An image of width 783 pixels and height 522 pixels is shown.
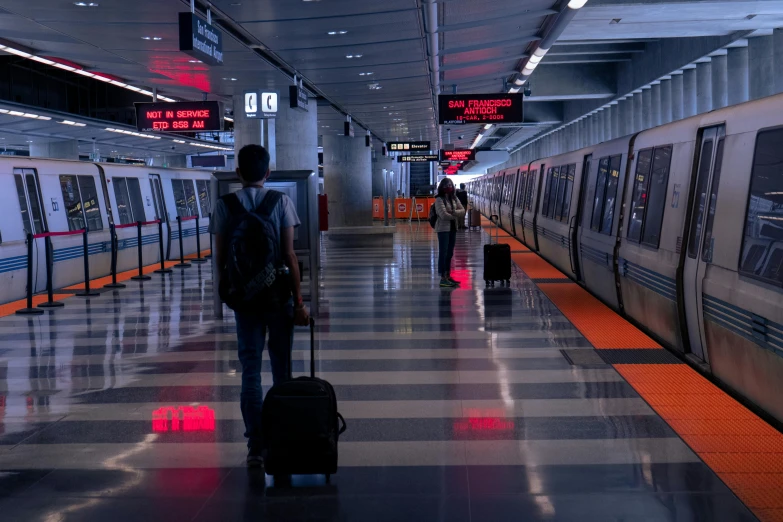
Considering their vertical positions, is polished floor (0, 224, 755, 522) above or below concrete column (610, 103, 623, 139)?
below

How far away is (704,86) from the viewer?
23062mm

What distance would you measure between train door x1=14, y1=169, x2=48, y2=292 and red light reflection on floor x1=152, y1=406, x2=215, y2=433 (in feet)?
29.9

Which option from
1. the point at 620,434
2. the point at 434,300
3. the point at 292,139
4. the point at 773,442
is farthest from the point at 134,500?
the point at 292,139

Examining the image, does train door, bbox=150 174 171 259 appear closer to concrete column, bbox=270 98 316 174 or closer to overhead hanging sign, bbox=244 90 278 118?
concrete column, bbox=270 98 316 174

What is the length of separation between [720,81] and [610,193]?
11.0 meters

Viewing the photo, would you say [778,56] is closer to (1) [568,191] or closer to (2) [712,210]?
(1) [568,191]

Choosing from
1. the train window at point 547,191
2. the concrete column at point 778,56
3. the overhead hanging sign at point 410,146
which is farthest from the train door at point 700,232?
the overhead hanging sign at point 410,146

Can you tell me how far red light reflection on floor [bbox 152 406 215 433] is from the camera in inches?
252

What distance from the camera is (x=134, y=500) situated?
4.91 metres

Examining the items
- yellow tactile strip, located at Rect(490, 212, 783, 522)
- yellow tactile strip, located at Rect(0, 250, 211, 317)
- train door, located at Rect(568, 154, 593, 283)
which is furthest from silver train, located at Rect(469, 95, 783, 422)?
yellow tactile strip, located at Rect(0, 250, 211, 317)

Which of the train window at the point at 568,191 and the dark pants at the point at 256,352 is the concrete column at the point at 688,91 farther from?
the dark pants at the point at 256,352

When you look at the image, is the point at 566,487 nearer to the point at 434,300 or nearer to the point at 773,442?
the point at 773,442

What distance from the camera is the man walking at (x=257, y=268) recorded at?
523 centimetres

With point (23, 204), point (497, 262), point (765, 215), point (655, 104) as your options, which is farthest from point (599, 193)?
point (655, 104)
